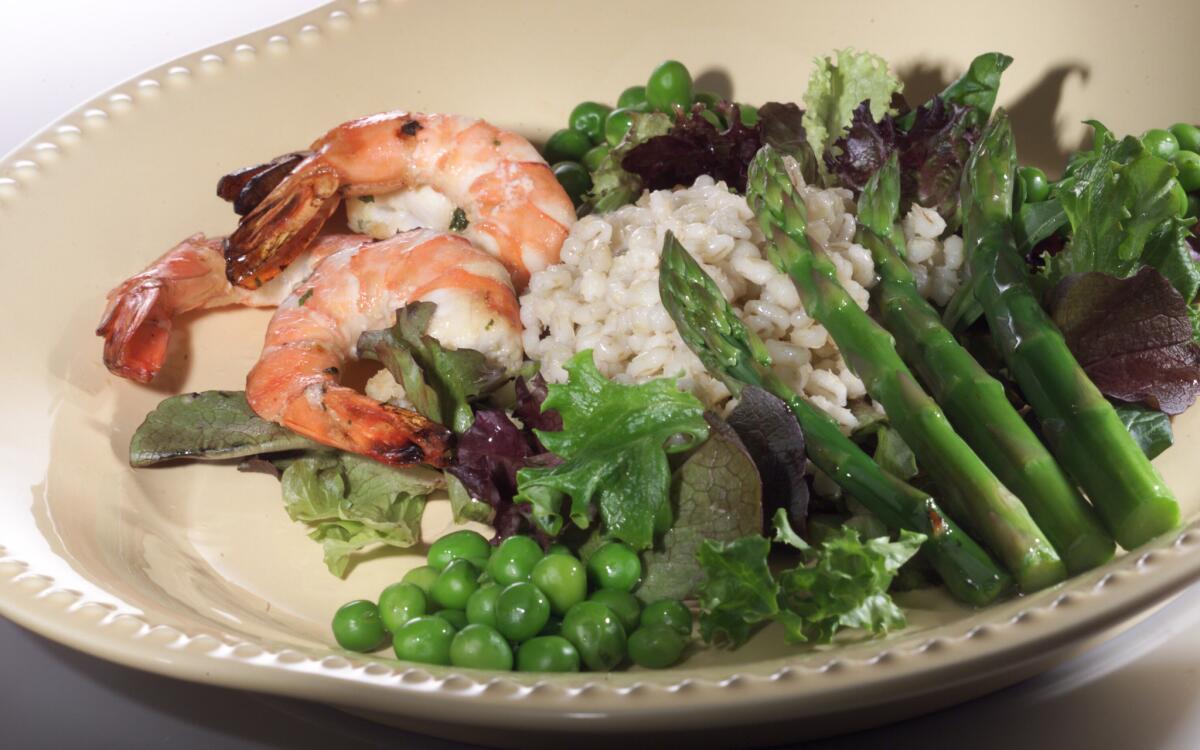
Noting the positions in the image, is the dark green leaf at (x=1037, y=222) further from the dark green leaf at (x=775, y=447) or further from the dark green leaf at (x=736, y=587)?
the dark green leaf at (x=736, y=587)

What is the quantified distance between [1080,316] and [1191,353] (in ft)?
0.96

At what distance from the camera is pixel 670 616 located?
288 cm

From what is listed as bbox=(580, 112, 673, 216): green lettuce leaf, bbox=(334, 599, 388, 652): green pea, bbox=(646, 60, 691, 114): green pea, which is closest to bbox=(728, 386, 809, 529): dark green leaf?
bbox=(334, 599, 388, 652): green pea

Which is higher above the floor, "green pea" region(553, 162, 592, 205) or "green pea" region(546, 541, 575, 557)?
"green pea" region(553, 162, 592, 205)

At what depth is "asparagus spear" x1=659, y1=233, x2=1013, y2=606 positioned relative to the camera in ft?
9.07

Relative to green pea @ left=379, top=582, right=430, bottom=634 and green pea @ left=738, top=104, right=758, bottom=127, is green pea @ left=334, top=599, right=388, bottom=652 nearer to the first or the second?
green pea @ left=379, top=582, right=430, bottom=634

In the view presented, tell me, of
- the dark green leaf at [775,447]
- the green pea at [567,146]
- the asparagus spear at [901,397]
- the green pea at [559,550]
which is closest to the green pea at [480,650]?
the green pea at [559,550]

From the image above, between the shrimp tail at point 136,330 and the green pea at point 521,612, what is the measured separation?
1.54m

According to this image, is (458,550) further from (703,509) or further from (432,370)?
(703,509)

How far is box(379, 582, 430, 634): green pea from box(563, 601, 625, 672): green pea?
41cm

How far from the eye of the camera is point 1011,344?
316 cm

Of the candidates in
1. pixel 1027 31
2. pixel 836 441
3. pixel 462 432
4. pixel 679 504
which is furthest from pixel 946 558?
pixel 1027 31

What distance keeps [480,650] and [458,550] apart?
47 cm

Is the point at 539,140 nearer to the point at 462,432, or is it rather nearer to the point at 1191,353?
the point at 462,432
